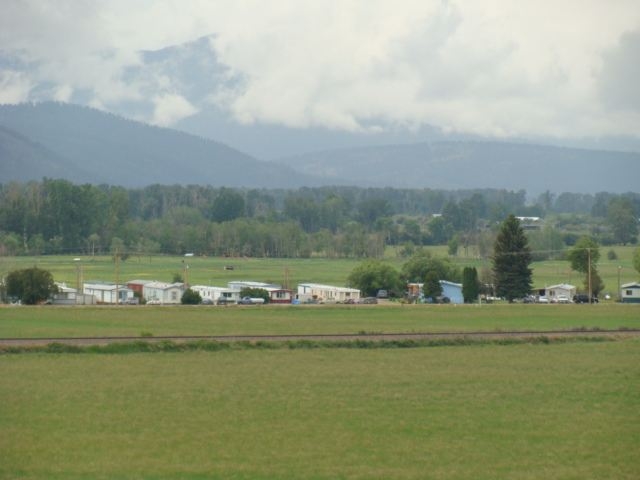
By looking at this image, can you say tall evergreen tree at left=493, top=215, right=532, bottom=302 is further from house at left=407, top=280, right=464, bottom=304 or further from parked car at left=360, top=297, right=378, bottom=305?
parked car at left=360, top=297, right=378, bottom=305

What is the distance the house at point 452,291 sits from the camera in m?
74.2

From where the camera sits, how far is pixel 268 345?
35562 mm

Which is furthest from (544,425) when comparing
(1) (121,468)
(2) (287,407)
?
(1) (121,468)

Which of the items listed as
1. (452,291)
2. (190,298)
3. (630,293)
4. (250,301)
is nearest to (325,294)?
(250,301)

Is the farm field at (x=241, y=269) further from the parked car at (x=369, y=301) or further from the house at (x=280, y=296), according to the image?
the parked car at (x=369, y=301)

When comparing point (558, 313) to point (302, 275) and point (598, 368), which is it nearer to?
point (598, 368)

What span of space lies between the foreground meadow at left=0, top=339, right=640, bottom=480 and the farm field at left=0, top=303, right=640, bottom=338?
9835mm

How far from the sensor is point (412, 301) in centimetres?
7188

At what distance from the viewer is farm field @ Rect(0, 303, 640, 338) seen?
42.3 metres

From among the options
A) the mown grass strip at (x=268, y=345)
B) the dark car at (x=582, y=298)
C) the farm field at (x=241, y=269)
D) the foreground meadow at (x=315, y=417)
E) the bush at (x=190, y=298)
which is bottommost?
the foreground meadow at (x=315, y=417)

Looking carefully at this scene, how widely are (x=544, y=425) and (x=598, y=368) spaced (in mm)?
9549

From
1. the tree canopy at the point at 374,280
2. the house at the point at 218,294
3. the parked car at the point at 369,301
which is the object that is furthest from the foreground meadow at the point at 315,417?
the tree canopy at the point at 374,280

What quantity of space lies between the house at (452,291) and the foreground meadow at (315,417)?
136ft

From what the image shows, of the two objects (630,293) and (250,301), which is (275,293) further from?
(630,293)
